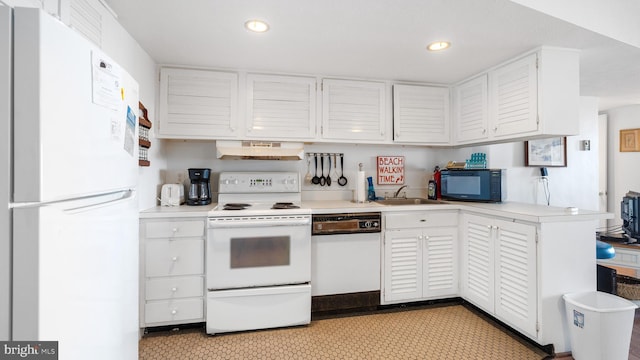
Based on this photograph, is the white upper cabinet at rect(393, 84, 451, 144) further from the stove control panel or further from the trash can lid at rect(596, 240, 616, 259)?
the trash can lid at rect(596, 240, 616, 259)

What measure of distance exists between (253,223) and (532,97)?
2320mm

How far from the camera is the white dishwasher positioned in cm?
238

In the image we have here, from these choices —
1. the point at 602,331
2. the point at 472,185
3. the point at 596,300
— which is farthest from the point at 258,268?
the point at 596,300

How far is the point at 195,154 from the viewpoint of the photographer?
2770 mm

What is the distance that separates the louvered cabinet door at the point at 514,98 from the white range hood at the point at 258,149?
174cm

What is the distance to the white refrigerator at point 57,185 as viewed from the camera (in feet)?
2.19

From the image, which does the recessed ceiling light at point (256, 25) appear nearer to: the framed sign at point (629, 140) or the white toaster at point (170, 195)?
the white toaster at point (170, 195)

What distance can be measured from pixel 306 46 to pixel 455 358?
7.87 ft

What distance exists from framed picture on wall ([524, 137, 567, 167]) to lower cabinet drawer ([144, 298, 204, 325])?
3.69 meters

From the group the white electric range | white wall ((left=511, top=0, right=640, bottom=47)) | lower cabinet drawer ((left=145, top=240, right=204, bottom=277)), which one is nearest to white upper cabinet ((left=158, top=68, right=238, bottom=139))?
the white electric range

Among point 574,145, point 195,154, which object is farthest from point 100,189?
point 574,145
